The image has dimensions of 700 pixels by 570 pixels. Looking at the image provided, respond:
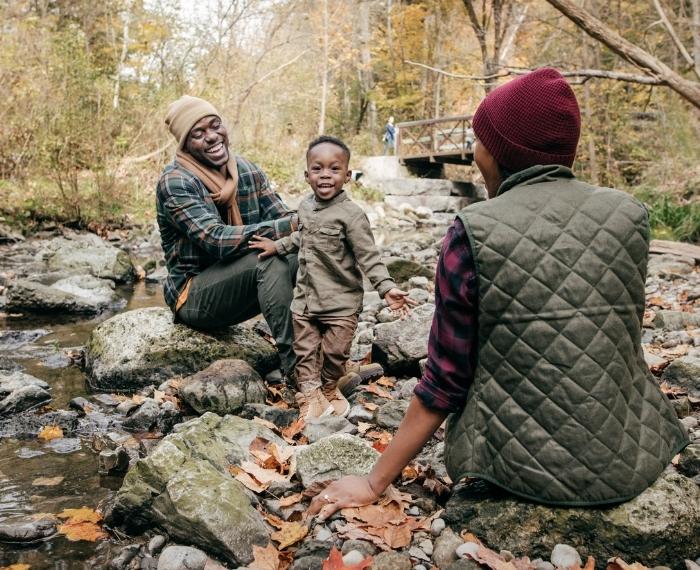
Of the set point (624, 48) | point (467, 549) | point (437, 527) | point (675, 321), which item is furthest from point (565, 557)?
point (624, 48)

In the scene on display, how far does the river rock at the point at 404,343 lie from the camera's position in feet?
12.6

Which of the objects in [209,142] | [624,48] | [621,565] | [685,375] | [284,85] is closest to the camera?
[621,565]

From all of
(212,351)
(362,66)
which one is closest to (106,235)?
(212,351)

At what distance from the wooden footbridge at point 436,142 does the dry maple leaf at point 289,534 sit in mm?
19695

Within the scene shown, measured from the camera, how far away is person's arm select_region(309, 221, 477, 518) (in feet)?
6.01

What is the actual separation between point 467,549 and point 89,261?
754 cm

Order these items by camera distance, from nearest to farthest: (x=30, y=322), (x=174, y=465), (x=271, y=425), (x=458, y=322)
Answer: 1. (x=458, y=322)
2. (x=174, y=465)
3. (x=271, y=425)
4. (x=30, y=322)

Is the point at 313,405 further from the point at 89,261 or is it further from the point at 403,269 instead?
the point at 89,261

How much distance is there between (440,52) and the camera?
24.5 metres

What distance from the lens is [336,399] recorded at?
3.45 m

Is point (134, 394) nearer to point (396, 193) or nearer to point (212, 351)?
point (212, 351)

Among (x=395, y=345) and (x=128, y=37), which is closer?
(x=395, y=345)

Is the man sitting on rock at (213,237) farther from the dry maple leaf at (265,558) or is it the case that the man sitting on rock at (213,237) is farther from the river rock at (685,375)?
the river rock at (685,375)

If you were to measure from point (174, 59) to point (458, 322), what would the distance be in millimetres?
15895
